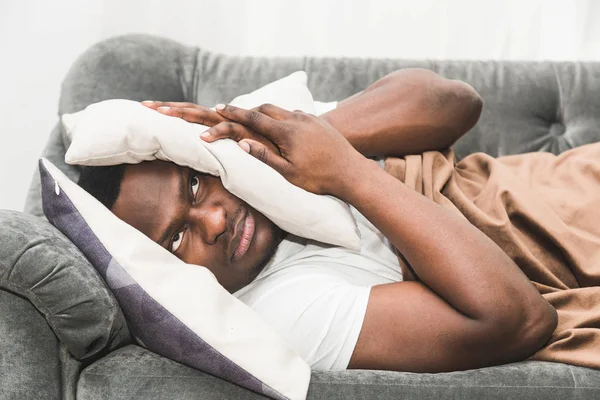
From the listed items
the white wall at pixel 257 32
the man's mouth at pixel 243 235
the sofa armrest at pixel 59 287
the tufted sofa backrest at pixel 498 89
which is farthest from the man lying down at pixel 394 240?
the white wall at pixel 257 32

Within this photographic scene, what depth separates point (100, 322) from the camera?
3.02 ft

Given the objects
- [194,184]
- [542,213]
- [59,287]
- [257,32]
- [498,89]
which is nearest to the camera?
[59,287]

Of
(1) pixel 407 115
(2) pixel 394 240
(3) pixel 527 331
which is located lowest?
(3) pixel 527 331

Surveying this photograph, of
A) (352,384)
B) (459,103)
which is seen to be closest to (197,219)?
(352,384)

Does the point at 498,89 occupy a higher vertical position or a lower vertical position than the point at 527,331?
higher

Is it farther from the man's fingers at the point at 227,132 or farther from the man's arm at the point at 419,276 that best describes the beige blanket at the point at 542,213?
the man's fingers at the point at 227,132

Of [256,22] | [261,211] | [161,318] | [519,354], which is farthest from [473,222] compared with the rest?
[256,22]

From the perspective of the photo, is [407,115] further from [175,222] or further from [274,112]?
[175,222]

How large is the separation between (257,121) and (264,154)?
58 millimetres

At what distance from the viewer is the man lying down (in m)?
1.00

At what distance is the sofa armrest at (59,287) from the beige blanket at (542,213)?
52cm

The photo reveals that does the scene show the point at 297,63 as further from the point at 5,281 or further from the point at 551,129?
the point at 5,281

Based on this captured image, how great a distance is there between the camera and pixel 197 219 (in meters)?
1.09

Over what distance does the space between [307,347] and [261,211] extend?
240 mm
